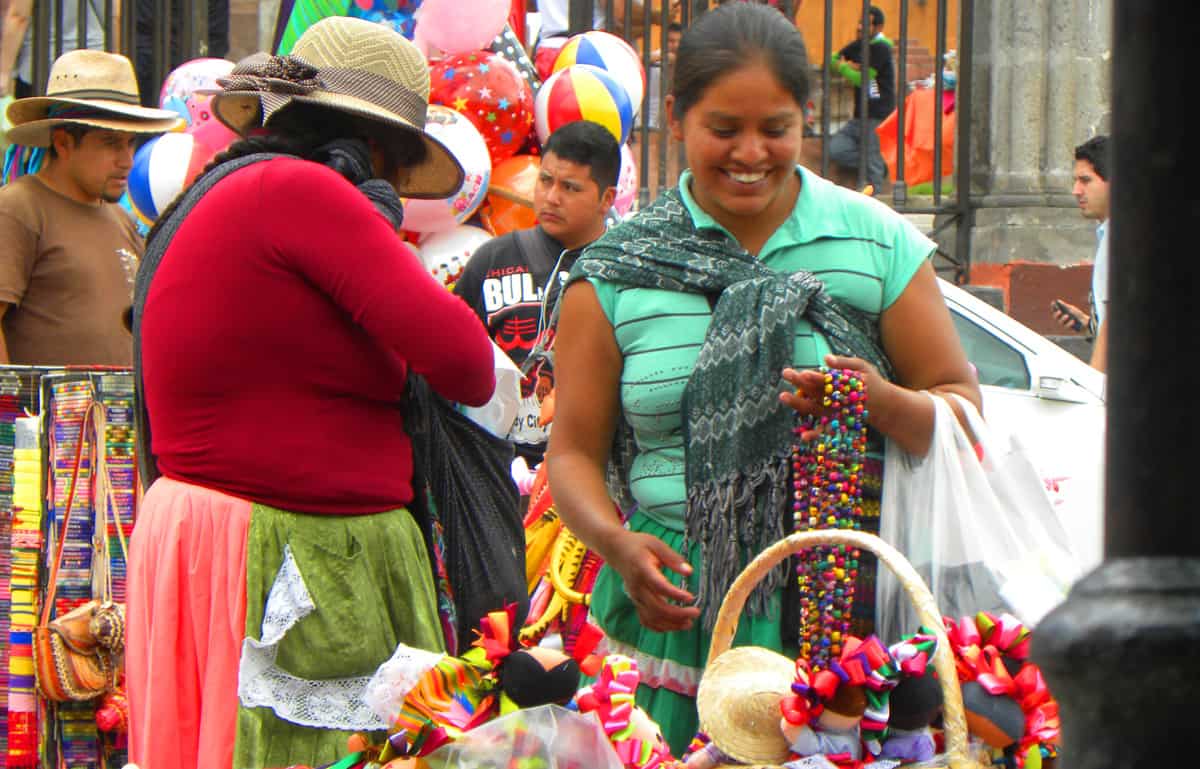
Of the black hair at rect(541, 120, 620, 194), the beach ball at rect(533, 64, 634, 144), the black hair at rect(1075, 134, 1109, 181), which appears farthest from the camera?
the black hair at rect(1075, 134, 1109, 181)

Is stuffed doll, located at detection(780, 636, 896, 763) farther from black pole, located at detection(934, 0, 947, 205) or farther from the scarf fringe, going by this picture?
black pole, located at detection(934, 0, 947, 205)

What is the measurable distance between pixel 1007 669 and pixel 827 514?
33 cm

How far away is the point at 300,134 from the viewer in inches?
126

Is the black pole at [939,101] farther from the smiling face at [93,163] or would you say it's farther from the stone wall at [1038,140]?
the smiling face at [93,163]

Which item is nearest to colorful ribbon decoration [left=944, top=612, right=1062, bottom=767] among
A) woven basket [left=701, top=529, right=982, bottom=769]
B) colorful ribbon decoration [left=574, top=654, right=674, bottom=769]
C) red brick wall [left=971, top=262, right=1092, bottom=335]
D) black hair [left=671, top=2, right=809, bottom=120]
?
woven basket [left=701, top=529, right=982, bottom=769]

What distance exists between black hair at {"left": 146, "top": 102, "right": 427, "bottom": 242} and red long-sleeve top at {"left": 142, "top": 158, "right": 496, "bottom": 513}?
0.43 feet

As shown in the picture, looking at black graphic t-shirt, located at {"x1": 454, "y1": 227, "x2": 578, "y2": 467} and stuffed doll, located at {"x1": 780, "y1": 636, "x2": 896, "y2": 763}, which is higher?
black graphic t-shirt, located at {"x1": 454, "y1": 227, "x2": 578, "y2": 467}

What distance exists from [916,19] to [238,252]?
1191 centimetres

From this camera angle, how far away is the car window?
631 cm

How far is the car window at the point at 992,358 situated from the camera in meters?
6.31

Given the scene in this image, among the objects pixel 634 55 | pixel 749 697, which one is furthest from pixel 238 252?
pixel 634 55

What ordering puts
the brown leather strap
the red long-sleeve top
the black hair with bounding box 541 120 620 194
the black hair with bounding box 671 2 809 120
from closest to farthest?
the black hair with bounding box 671 2 809 120
the red long-sleeve top
the brown leather strap
the black hair with bounding box 541 120 620 194

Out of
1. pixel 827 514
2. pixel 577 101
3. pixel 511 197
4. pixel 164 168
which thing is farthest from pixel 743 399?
pixel 164 168

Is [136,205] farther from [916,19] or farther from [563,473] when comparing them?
[916,19]
